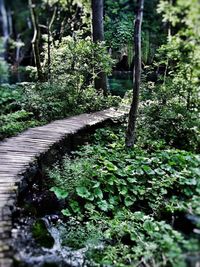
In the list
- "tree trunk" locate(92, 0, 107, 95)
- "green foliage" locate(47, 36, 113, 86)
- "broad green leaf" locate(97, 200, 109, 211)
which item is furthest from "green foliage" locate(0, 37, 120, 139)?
"broad green leaf" locate(97, 200, 109, 211)

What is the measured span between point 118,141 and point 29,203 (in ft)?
9.74

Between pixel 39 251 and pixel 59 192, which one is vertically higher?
pixel 59 192

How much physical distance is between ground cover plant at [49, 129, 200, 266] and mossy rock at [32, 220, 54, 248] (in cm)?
30

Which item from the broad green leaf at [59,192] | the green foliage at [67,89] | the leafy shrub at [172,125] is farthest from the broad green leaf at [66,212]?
the green foliage at [67,89]

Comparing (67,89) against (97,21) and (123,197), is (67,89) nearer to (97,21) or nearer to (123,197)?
(97,21)

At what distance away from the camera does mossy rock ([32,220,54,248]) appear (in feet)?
14.8

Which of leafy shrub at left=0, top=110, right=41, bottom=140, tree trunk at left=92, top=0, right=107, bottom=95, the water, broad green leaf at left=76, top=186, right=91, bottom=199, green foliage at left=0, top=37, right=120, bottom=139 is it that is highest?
tree trunk at left=92, top=0, right=107, bottom=95

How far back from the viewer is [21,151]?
611cm

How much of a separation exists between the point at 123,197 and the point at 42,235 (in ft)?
5.92

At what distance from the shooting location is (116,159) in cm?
664

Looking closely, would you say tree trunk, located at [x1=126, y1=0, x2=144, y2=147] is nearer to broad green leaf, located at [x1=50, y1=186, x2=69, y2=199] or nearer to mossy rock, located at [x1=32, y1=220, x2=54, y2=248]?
broad green leaf, located at [x1=50, y1=186, x2=69, y2=199]

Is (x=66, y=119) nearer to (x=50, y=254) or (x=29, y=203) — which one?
(x=29, y=203)

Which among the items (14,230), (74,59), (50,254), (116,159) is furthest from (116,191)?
(74,59)

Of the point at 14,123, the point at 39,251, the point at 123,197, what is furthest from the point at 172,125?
the point at 39,251
